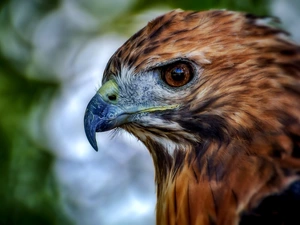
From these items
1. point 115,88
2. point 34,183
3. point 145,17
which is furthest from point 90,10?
point 115,88

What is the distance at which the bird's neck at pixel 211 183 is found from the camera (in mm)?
1371

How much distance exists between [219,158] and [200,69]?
0.21 meters

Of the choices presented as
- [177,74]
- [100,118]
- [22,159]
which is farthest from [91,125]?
[22,159]

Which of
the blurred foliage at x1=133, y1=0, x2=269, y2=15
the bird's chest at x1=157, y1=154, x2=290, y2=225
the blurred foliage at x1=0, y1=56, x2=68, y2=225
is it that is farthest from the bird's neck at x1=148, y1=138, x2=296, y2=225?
the blurred foliage at x1=0, y1=56, x2=68, y2=225

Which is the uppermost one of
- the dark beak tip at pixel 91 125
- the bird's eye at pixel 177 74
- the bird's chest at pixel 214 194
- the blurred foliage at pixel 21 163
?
the blurred foliage at pixel 21 163

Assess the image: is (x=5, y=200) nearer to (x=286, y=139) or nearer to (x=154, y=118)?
(x=154, y=118)

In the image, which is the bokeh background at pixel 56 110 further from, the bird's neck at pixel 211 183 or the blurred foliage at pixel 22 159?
the bird's neck at pixel 211 183

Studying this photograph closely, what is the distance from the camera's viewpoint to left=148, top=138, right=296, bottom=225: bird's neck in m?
1.37

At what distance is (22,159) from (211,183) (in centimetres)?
161

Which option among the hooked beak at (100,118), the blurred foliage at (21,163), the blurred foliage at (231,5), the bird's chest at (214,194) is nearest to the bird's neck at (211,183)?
the bird's chest at (214,194)

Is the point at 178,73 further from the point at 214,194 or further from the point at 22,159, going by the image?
the point at 22,159

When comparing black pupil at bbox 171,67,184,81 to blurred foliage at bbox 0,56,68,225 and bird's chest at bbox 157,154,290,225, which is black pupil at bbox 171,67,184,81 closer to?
bird's chest at bbox 157,154,290,225

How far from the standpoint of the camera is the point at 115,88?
5.17 feet

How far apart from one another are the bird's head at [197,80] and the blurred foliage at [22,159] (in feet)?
3.59
